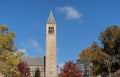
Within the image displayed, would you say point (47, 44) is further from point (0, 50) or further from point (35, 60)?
point (0, 50)

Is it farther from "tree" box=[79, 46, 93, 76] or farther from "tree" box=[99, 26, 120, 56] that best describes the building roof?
"tree" box=[99, 26, 120, 56]

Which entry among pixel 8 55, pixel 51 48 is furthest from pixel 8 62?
pixel 51 48

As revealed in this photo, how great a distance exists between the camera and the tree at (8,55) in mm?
45750

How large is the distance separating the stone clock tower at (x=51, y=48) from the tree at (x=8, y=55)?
319 ft

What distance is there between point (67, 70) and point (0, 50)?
46.0 meters

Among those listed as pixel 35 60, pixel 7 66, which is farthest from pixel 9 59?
pixel 35 60

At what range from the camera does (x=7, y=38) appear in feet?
154

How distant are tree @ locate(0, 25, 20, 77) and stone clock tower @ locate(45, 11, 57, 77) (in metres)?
97.2

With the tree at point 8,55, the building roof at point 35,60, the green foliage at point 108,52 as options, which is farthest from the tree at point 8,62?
the building roof at point 35,60

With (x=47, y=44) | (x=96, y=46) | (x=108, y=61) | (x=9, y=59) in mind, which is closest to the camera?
(x=9, y=59)

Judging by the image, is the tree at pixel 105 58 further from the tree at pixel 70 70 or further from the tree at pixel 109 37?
the tree at pixel 70 70

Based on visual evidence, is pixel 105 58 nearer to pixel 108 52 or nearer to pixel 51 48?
pixel 108 52

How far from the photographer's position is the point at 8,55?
45750 millimetres

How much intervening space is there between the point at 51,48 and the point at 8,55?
10307 cm
